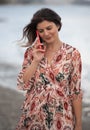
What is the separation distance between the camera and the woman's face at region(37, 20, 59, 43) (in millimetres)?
2409

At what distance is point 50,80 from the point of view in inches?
93.2

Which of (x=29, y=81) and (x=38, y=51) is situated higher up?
(x=38, y=51)

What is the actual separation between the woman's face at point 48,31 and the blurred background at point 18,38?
0.52 meters

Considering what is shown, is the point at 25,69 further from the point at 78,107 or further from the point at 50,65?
the point at 78,107

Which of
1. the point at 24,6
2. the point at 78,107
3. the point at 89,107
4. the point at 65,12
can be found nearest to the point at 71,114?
the point at 78,107

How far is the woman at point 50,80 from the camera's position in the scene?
237cm

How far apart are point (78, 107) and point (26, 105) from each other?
Answer: 295 mm

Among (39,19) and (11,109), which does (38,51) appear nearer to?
(39,19)

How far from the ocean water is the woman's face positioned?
171cm

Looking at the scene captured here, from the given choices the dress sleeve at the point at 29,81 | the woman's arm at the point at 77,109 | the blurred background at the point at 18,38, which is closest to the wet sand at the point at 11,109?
the blurred background at the point at 18,38

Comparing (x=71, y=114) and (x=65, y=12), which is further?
(x=65, y=12)

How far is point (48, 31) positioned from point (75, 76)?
0.29 metres

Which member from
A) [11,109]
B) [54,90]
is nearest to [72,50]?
[54,90]

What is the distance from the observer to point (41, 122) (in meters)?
2.42
